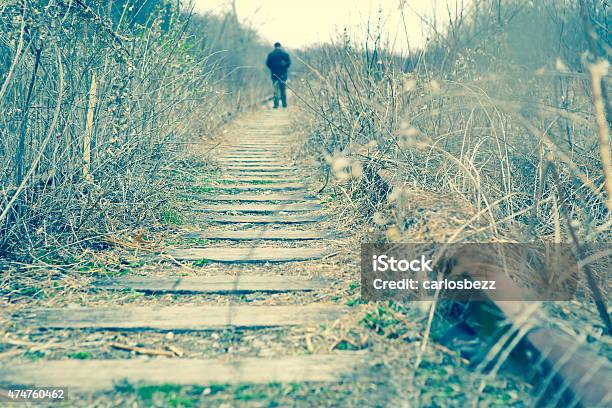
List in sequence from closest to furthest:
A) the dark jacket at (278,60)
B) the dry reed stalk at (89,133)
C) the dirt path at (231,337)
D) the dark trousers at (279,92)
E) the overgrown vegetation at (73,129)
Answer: the dirt path at (231,337) < the overgrown vegetation at (73,129) < the dry reed stalk at (89,133) < the dark jacket at (278,60) < the dark trousers at (279,92)

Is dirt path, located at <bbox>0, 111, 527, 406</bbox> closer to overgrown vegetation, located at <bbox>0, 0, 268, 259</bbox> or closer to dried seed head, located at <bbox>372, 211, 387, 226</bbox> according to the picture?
dried seed head, located at <bbox>372, 211, 387, 226</bbox>

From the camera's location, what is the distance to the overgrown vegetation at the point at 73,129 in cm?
329

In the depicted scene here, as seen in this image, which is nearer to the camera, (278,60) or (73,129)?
(73,129)

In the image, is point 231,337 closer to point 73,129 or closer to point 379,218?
point 379,218

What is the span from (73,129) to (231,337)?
225cm

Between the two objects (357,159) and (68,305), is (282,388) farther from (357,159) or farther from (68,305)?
(357,159)

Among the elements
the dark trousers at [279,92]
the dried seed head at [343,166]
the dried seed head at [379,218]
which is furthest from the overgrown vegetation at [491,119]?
the dark trousers at [279,92]

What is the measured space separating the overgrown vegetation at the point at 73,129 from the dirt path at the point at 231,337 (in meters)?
0.57

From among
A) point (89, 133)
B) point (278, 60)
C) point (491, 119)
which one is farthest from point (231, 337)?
point (278, 60)

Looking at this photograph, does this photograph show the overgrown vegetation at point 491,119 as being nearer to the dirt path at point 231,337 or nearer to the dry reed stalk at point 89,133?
the dirt path at point 231,337

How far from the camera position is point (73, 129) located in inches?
149

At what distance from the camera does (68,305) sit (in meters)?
2.79

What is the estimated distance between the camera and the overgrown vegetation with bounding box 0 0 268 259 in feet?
10.8

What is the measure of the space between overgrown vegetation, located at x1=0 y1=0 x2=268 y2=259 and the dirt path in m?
0.57
